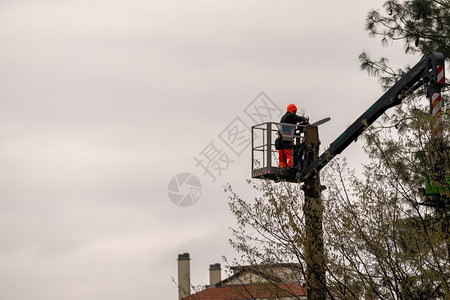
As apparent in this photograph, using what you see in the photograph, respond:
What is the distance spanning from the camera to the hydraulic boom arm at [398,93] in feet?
44.2

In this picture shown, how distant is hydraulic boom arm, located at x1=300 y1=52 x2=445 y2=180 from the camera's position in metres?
13.5

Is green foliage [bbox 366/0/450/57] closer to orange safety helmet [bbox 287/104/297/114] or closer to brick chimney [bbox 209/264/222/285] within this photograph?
orange safety helmet [bbox 287/104/297/114]

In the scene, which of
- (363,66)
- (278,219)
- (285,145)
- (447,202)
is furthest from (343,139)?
(363,66)

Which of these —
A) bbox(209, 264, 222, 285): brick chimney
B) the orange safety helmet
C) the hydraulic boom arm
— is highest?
bbox(209, 264, 222, 285): brick chimney

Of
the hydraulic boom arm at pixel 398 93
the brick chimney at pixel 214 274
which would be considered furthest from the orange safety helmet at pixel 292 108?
the brick chimney at pixel 214 274

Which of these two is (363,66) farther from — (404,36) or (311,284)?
(311,284)

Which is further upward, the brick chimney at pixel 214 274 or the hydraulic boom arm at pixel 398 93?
the brick chimney at pixel 214 274

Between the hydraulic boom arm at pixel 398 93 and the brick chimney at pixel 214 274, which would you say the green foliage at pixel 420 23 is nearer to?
the hydraulic boom arm at pixel 398 93

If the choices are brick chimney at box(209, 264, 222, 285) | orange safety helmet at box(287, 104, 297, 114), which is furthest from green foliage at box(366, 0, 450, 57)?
brick chimney at box(209, 264, 222, 285)

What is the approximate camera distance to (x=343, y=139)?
50.0ft

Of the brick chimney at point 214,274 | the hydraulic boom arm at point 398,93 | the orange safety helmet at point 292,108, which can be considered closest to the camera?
the hydraulic boom arm at point 398,93

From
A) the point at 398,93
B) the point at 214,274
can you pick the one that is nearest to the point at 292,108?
the point at 398,93

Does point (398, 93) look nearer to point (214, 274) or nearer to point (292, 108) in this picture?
point (292, 108)

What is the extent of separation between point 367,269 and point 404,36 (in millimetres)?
9777
